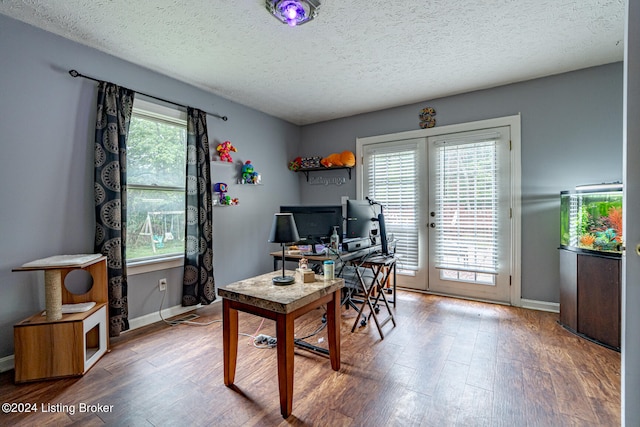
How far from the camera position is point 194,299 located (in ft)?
10.3

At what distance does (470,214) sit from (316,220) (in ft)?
6.51

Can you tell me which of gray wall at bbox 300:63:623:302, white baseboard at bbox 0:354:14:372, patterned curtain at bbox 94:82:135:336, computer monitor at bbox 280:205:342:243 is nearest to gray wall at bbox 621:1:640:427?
computer monitor at bbox 280:205:342:243

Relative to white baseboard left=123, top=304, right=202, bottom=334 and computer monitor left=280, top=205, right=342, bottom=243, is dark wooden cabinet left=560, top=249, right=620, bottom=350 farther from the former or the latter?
white baseboard left=123, top=304, right=202, bottom=334

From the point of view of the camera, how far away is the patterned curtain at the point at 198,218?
310 centimetres

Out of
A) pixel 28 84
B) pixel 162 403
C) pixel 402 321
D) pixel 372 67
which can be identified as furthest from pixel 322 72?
pixel 162 403

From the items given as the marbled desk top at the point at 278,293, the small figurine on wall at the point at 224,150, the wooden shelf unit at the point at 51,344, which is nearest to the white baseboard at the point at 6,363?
the wooden shelf unit at the point at 51,344

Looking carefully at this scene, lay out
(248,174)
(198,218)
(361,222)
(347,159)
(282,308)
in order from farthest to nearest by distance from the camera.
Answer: (347,159), (248,174), (198,218), (361,222), (282,308)

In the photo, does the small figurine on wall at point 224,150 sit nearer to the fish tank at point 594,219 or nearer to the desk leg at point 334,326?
the desk leg at point 334,326

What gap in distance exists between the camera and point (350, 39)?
236 centimetres

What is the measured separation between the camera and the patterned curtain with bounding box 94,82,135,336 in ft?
7.95

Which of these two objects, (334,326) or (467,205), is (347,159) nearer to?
(467,205)

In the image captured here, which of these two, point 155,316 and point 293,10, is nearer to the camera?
point 293,10

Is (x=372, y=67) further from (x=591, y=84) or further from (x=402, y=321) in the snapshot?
(x=402, y=321)

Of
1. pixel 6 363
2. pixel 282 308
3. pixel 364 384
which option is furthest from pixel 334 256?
pixel 6 363
